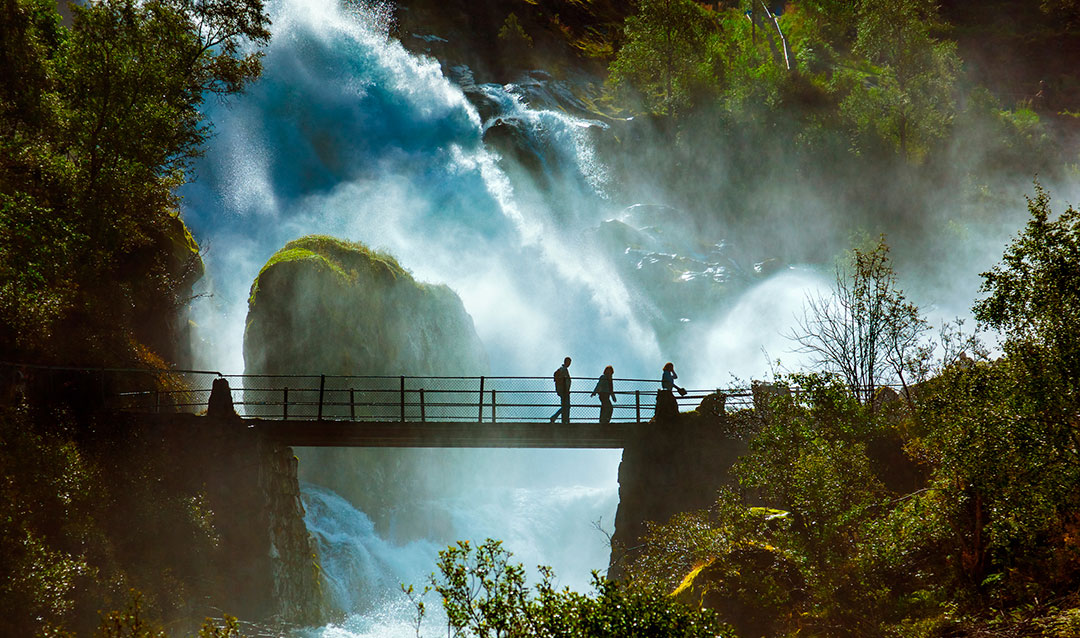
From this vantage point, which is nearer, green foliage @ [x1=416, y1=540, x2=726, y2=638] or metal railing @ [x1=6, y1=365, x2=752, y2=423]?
green foliage @ [x1=416, y1=540, x2=726, y2=638]

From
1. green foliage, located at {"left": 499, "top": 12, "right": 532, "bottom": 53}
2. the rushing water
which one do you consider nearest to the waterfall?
the rushing water

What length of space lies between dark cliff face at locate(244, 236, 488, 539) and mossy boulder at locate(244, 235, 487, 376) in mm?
46

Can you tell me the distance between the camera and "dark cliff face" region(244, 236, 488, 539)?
3297 centimetres

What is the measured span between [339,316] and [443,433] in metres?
16.3

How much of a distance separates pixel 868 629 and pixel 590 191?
53604 mm

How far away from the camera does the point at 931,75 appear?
172 ft

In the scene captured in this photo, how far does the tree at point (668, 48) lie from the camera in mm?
58750

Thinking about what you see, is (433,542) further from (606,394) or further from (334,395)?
(606,394)

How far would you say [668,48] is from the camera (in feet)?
194

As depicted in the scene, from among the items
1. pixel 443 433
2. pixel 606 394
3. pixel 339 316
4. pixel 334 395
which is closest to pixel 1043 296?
pixel 606 394

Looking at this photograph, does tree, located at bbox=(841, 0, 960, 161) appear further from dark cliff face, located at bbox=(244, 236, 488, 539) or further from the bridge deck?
the bridge deck

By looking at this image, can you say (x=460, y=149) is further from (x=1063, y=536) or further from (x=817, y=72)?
(x=1063, y=536)

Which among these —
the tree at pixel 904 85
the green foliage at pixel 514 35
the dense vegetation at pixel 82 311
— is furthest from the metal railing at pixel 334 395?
the green foliage at pixel 514 35

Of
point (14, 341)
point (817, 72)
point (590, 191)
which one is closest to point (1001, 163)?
point (817, 72)
